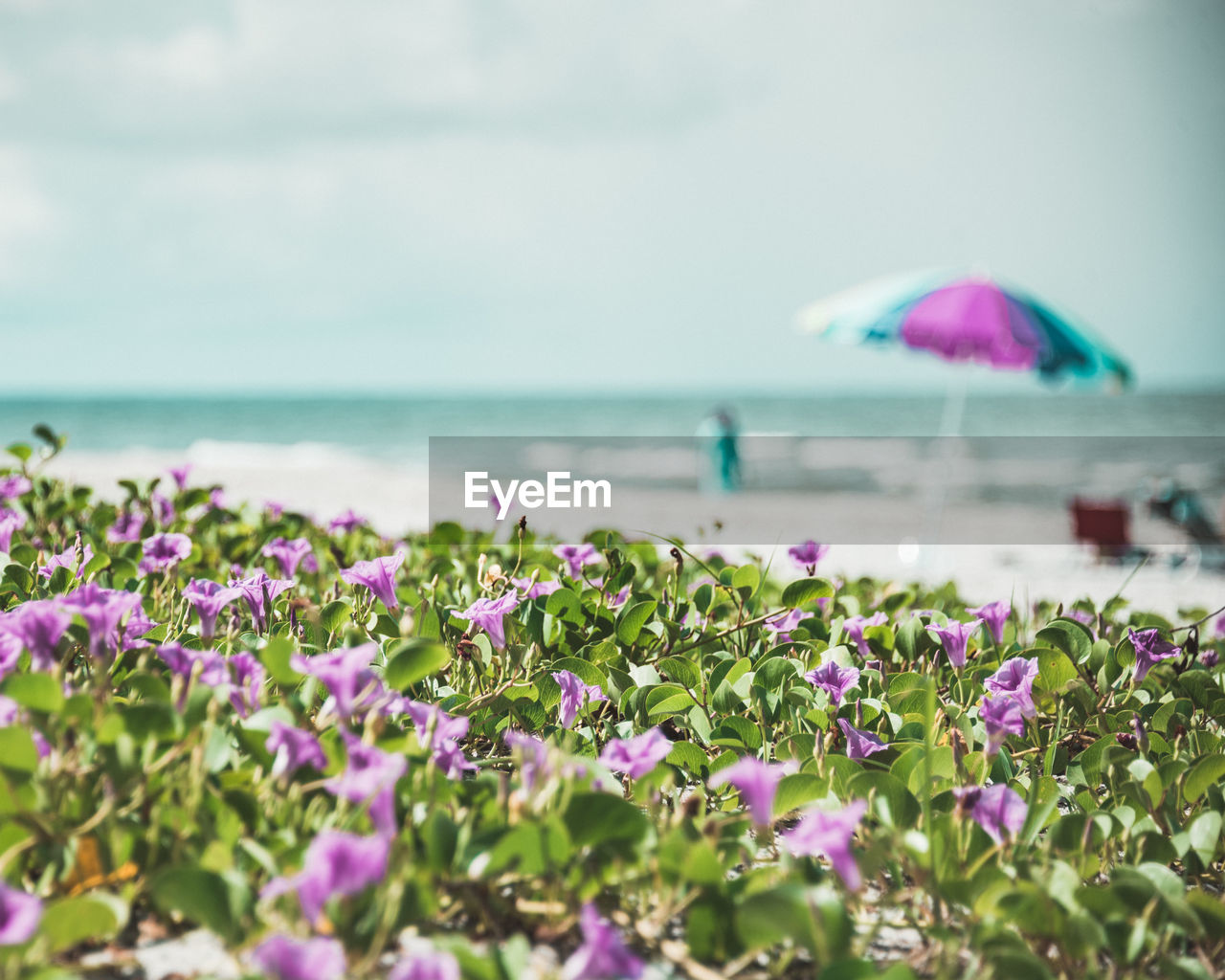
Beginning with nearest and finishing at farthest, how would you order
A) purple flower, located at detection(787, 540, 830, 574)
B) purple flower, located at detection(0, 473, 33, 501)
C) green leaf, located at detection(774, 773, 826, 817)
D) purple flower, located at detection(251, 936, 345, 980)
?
purple flower, located at detection(251, 936, 345, 980), green leaf, located at detection(774, 773, 826, 817), purple flower, located at detection(787, 540, 830, 574), purple flower, located at detection(0, 473, 33, 501)

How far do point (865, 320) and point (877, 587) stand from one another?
20.7ft

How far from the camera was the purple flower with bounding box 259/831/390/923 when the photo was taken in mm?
812

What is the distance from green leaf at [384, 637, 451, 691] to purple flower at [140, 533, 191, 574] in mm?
957

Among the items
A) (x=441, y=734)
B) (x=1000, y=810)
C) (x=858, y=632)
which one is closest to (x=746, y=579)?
(x=858, y=632)

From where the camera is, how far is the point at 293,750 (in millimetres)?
1063

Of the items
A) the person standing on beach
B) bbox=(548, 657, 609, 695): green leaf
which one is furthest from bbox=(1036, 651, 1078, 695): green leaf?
the person standing on beach

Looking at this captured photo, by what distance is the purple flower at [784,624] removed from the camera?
193 centimetres

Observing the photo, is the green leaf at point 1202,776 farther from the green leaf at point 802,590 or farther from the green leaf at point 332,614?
the green leaf at point 332,614

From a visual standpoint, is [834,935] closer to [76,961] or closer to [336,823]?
[336,823]

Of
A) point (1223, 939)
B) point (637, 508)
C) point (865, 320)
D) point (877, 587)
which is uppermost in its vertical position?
point (865, 320)

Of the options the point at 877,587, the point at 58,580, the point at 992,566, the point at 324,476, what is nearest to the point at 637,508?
the point at 324,476

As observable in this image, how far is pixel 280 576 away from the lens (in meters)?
2.09

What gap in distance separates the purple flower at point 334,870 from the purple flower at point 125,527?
6.15 feet

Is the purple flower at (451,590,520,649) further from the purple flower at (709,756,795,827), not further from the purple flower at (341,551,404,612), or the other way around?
the purple flower at (709,756,795,827)
